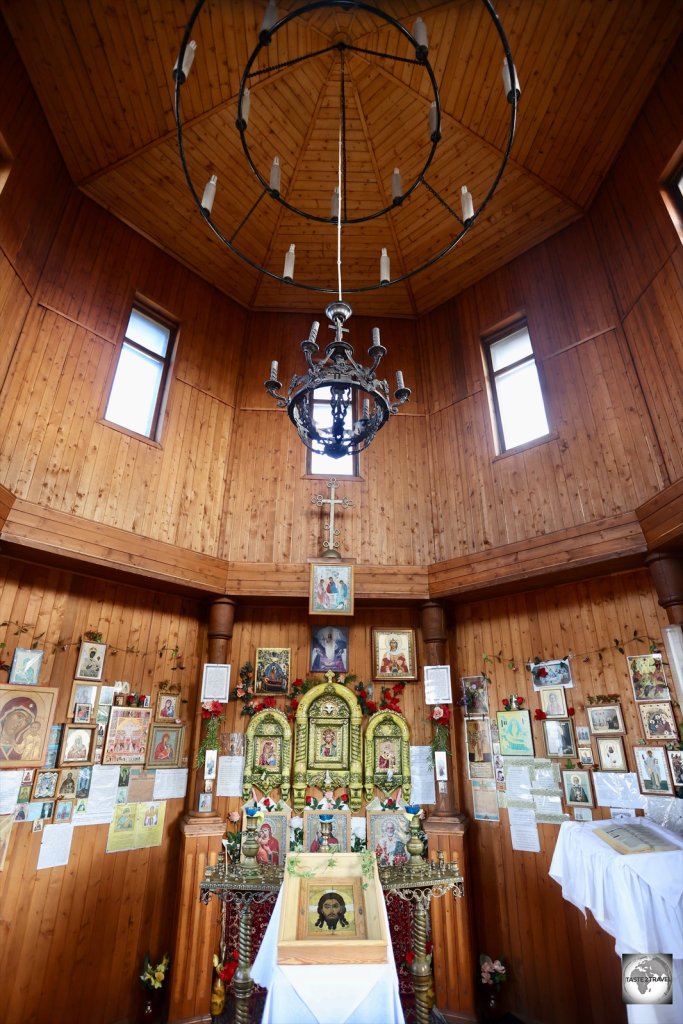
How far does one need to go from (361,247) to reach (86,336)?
4028 millimetres

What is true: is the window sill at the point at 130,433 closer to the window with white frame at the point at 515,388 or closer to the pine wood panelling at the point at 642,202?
the window with white frame at the point at 515,388

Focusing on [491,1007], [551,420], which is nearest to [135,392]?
[551,420]

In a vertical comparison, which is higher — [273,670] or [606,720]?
[273,670]

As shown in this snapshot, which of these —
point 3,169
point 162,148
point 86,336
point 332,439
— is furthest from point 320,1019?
point 162,148

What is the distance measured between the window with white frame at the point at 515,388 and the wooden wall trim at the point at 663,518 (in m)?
1.70

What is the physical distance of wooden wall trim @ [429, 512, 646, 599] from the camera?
5.34 metres

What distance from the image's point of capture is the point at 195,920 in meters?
5.52

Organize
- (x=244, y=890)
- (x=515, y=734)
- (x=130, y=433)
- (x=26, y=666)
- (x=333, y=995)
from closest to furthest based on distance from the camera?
(x=333, y=995) → (x=244, y=890) → (x=26, y=666) → (x=515, y=734) → (x=130, y=433)

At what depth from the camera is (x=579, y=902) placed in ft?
11.6

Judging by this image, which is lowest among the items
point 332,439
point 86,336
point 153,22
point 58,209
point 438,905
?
point 438,905

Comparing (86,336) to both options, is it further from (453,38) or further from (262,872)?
(262,872)

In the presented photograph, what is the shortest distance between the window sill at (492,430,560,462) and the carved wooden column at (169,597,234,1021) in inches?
197

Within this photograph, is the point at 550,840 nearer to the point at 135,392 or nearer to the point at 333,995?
the point at 333,995

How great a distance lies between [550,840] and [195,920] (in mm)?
3668
